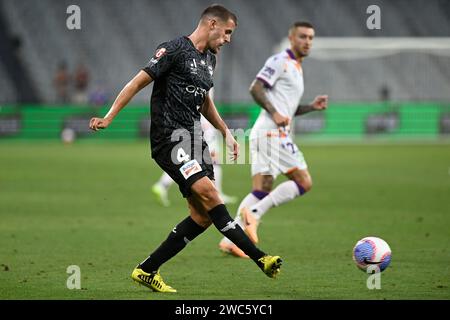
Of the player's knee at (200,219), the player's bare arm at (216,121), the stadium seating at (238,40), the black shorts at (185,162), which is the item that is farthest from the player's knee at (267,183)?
the stadium seating at (238,40)

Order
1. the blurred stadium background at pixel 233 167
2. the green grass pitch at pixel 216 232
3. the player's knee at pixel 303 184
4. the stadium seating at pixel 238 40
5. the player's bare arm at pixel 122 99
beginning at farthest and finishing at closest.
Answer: the stadium seating at pixel 238 40
the player's knee at pixel 303 184
the blurred stadium background at pixel 233 167
the green grass pitch at pixel 216 232
the player's bare arm at pixel 122 99

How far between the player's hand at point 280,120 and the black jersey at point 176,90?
8.17 feet

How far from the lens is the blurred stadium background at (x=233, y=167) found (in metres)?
8.90

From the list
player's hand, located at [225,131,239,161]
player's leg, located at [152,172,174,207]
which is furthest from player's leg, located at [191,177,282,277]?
player's leg, located at [152,172,174,207]

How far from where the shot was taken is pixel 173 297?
24.2ft

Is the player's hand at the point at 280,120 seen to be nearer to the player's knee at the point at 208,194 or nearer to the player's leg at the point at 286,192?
the player's leg at the point at 286,192

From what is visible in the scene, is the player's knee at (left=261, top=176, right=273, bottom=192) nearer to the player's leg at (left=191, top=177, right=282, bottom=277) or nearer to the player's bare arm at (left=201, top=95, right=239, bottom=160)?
the player's bare arm at (left=201, top=95, right=239, bottom=160)

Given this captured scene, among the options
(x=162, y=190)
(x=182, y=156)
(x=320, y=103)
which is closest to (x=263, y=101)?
(x=320, y=103)

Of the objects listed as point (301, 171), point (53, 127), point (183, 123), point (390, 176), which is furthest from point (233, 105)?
point (183, 123)

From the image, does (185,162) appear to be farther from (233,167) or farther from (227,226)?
(233,167)

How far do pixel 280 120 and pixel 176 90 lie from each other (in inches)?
105

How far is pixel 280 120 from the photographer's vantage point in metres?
10.2

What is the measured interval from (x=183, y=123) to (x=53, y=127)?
2490cm

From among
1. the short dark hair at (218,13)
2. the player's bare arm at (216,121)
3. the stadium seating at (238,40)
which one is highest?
the stadium seating at (238,40)
